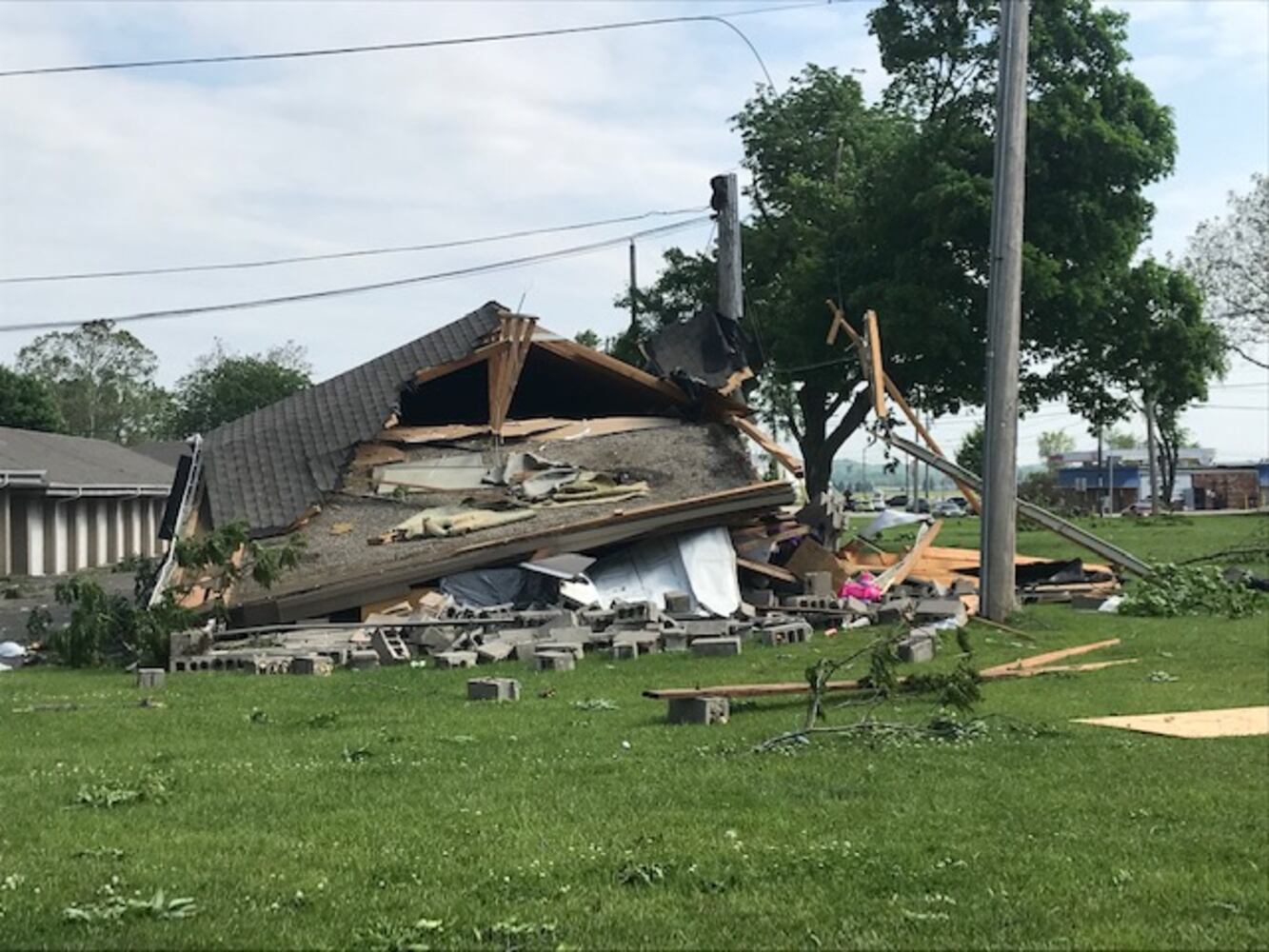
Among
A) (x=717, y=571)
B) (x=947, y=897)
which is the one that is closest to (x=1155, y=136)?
(x=717, y=571)

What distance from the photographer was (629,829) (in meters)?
6.34

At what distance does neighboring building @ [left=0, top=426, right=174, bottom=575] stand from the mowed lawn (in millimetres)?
23093

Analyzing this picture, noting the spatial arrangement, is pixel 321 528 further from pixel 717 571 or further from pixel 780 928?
pixel 780 928

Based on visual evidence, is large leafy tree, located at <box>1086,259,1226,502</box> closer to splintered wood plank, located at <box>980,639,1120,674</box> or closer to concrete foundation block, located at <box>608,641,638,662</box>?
splintered wood plank, located at <box>980,639,1120,674</box>

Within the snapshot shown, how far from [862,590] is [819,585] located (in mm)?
654

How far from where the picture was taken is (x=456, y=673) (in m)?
14.0

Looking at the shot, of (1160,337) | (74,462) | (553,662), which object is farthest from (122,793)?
(74,462)

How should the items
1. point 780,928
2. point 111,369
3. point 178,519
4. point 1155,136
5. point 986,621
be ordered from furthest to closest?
point 111,369
point 1155,136
point 178,519
point 986,621
point 780,928

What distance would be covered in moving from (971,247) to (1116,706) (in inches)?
803

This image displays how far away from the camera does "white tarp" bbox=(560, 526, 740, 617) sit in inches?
753

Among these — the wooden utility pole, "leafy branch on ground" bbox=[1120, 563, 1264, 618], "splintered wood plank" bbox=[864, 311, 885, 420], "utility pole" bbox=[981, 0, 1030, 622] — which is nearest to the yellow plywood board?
"utility pole" bbox=[981, 0, 1030, 622]

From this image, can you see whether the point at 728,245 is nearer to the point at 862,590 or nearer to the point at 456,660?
the point at 862,590

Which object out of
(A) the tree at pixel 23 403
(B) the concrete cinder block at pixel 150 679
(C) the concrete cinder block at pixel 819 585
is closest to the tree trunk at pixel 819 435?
(C) the concrete cinder block at pixel 819 585

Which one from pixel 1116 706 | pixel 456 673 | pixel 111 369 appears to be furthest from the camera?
pixel 111 369
